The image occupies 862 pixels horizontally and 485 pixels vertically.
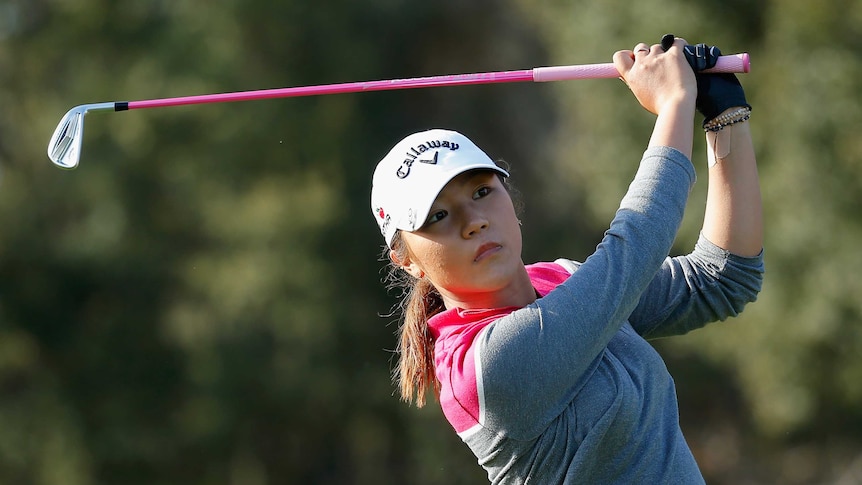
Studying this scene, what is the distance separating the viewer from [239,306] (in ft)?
36.6

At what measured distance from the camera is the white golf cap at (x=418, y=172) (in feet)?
6.98

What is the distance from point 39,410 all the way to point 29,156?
2.39m

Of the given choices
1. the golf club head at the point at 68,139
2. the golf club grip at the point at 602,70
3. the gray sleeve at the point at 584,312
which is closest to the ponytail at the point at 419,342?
the gray sleeve at the point at 584,312

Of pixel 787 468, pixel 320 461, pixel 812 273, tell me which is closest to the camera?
pixel 812 273

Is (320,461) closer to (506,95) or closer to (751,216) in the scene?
(506,95)

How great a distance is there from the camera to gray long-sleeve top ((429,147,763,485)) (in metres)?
1.95

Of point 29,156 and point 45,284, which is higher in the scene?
point 29,156

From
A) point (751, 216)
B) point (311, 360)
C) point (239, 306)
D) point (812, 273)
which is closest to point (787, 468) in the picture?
point (812, 273)

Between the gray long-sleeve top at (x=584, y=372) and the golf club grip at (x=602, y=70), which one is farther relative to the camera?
the golf club grip at (x=602, y=70)

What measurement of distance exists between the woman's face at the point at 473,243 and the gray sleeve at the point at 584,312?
0.48ft

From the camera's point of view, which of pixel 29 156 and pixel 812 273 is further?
pixel 29 156

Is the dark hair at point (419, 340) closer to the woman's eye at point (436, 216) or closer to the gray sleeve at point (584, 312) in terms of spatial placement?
the woman's eye at point (436, 216)


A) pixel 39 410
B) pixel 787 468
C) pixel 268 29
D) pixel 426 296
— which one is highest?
pixel 268 29

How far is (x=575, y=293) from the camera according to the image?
195cm
